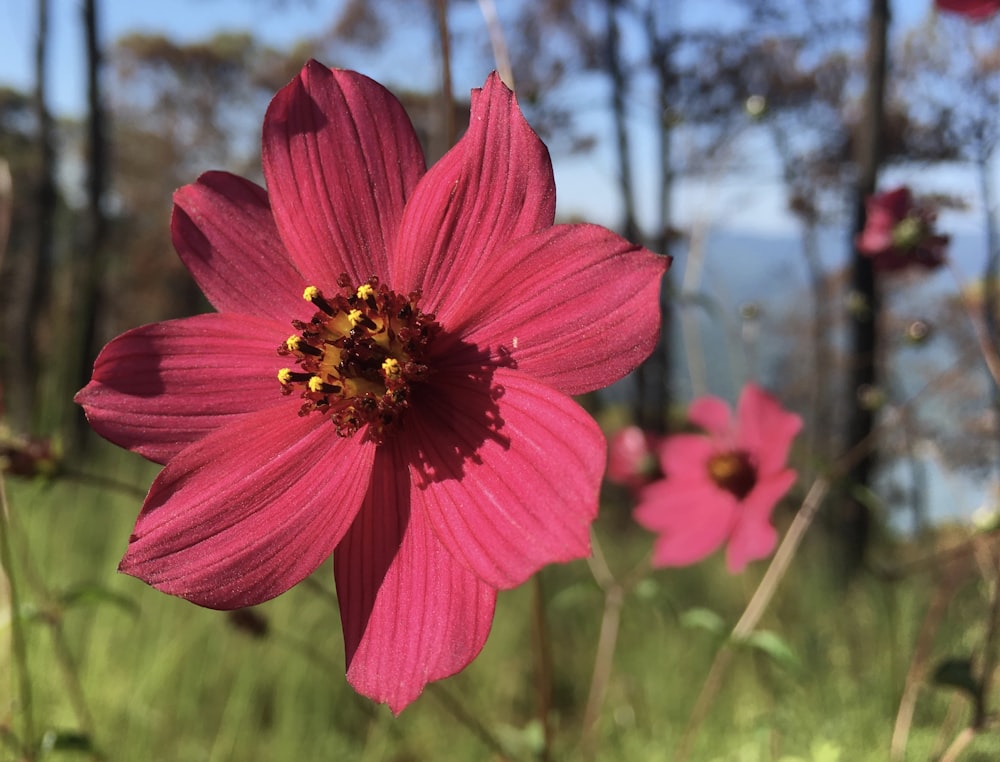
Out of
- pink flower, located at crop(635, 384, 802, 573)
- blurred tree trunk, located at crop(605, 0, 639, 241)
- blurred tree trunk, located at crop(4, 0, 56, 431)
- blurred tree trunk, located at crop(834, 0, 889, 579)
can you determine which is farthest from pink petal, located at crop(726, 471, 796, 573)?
blurred tree trunk, located at crop(4, 0, 56, 431)

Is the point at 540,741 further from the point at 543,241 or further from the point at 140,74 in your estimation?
the point at 140,74

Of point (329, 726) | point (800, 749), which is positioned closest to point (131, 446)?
point (800, 749)

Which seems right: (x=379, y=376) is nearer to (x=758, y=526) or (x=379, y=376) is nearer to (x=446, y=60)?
(x=446, y=60)

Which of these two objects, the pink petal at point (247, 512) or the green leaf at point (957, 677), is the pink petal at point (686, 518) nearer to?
the green leaf at point (957, 677)

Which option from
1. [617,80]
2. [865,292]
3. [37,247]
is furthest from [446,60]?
[37,247]

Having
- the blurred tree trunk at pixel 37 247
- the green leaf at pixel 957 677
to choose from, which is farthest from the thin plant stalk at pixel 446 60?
the blurred tree trunk at pixel 37 247

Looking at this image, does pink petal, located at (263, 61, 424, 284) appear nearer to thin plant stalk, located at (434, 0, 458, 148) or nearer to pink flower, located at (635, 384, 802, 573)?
thin plant stalk, located at (434, 0, 458, 148)

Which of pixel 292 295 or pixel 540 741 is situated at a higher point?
pixel 292 295
